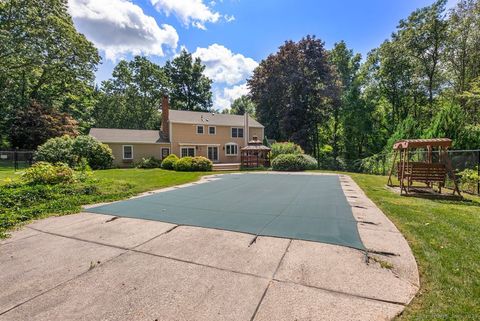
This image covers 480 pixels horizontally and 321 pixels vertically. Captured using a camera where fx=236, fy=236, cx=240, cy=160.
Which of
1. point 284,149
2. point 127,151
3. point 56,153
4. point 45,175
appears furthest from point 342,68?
point 45,175

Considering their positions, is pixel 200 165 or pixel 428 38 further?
pixel 428 38

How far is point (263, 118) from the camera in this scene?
32750mm

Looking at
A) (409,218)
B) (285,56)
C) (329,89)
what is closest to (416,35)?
(329,89)

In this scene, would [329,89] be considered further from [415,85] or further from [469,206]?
[469,206]

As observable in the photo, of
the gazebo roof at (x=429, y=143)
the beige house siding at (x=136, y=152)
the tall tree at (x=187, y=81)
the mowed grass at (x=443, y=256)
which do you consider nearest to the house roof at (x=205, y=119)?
the beige house siding at (x=136, y=152)

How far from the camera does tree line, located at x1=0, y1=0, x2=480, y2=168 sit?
18.9 meters

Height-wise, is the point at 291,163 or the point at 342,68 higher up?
the point at 342,68

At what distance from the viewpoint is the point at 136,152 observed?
22.2 metres

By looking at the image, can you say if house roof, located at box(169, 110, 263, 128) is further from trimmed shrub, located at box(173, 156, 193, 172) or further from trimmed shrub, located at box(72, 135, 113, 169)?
trimmed shrub, located at box(72, 135, 113, 169)

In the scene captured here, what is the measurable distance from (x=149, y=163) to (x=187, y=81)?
2406 cm

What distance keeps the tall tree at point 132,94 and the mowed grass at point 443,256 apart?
3760cm

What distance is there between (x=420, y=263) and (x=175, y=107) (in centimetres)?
4071

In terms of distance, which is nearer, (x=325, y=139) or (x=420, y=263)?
(x=420, y=263)

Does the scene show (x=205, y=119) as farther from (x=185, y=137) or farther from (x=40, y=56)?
(x=40, y=56)
